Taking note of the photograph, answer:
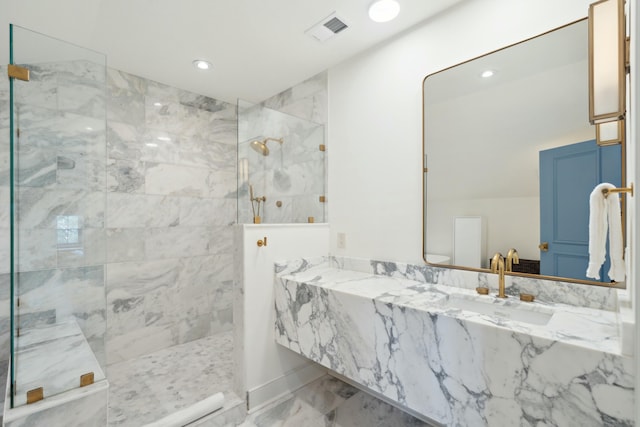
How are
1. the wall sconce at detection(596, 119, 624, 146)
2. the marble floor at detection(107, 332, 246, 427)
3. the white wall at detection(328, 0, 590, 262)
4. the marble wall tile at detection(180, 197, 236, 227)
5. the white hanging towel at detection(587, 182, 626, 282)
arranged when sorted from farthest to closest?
1. the marble wall tile at detection(180, 197, 236, 227)
2. the marble floor at detection(107, 332, 246, 427)
3. the white wall at detection(328, 0, 590, 262)
4. the wall sconce at detection(596, 119, 624, 146)
5. the white hanging towel at detection(587, 182, 626, 282)

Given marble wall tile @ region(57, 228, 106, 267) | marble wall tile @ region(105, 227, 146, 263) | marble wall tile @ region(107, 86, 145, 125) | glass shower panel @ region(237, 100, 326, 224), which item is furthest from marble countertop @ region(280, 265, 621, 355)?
marble wall tile @ region(107, 86, 145, 125)

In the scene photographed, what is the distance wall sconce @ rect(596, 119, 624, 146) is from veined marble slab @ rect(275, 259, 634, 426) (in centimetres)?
71

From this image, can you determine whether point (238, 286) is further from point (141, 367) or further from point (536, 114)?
point (536, 114)

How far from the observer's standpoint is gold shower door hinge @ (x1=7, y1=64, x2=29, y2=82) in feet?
4.29

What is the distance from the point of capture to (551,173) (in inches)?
55.1

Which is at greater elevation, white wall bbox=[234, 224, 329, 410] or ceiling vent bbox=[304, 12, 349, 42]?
Result: ceiling vent bbox=[304, 12, 349, 42]

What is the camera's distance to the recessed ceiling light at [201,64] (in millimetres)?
2361

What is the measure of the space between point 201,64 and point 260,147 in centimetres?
88

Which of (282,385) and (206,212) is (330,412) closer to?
(282,385)

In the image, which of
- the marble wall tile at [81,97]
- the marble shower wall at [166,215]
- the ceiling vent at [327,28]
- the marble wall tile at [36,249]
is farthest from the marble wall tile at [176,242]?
the ceiling vent at [327,28]

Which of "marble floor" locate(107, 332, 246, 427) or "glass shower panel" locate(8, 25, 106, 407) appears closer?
"glass shower panel" locate(8, 25, 106, 407)

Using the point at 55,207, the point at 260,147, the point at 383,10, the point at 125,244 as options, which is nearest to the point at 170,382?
the point at 125,244

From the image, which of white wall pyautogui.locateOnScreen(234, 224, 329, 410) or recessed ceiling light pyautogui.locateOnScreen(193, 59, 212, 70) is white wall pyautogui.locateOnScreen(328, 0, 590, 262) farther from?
recessed ceiling light pyautogui.locateOnScreen(193, 59, 212, 70)

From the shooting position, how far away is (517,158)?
1502 millimetres
